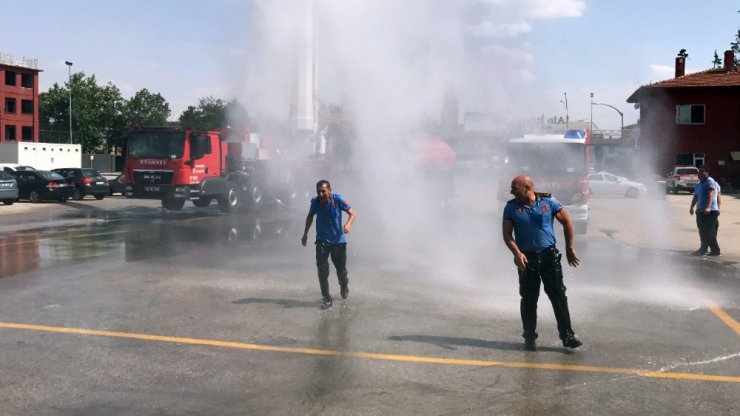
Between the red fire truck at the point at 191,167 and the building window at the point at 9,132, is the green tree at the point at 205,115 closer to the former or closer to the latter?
the building window at the point at 9,132

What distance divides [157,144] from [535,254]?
17.1m

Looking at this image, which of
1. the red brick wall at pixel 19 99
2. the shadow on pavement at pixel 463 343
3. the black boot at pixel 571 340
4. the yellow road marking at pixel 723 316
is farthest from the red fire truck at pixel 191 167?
the red brick wall at pixel 19 99

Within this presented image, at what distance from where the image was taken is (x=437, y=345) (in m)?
6.42

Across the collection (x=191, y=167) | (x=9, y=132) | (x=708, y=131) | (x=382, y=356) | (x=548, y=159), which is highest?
(x=9, y=132)

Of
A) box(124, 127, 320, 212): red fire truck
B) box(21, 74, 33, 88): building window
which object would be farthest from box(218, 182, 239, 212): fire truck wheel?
box(21, 74, 33, 88): building window

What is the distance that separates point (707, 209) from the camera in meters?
12.4

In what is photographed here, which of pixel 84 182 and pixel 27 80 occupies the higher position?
pixel 27 80

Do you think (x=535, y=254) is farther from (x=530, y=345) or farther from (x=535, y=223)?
(x=530, y=345)

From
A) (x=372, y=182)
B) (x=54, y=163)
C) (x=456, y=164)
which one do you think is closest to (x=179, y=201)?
(x=372, y=182)

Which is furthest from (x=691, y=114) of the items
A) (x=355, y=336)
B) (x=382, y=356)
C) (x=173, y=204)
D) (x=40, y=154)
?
Answer: (x=40, y=154)

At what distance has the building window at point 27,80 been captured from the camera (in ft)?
242

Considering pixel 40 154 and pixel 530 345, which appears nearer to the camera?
pixel 530 345

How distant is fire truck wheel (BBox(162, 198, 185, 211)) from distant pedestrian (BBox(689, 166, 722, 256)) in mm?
14448

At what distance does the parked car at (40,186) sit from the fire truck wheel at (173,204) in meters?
5.61
